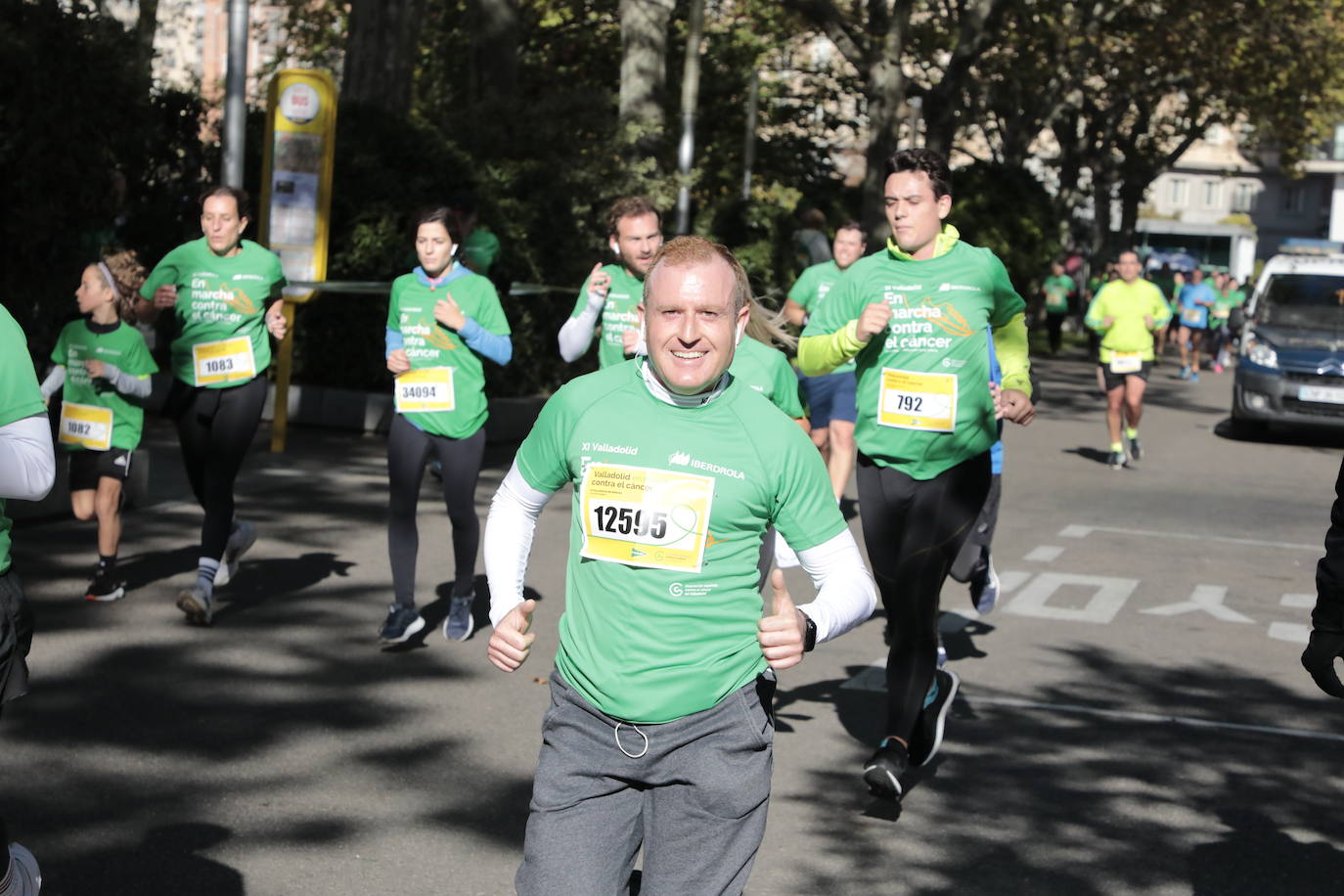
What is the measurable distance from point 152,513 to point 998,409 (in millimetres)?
6540

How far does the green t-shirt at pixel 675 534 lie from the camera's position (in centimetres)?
356

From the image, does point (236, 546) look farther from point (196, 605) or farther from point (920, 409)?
point (920, 409)

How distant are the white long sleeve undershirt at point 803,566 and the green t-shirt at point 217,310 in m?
4.55

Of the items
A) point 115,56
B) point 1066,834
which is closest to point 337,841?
point 1066,834

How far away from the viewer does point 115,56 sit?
1390 cm

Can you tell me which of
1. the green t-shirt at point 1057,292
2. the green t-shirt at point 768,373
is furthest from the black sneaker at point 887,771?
the green t-shirt at point 1057,292

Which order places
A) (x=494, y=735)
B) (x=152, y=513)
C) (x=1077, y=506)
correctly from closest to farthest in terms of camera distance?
(x=494, y=735)
(x=152, y=513)
(x=1077, y=506)

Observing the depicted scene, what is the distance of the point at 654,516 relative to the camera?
3.57m

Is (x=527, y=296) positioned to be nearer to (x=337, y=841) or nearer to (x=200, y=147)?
(x=200, y=147)

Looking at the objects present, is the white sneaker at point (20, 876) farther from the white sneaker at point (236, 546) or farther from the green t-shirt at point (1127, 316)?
the green t-shirt at point (1127, 316)

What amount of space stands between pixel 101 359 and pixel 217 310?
639mm

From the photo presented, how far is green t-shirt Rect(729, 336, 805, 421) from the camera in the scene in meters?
5.39

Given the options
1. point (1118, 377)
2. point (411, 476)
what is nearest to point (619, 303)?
point (411, 476)

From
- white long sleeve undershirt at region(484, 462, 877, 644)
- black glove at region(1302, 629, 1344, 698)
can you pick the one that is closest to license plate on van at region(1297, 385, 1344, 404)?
black glove at region(1302, 629, 1344, 698)
